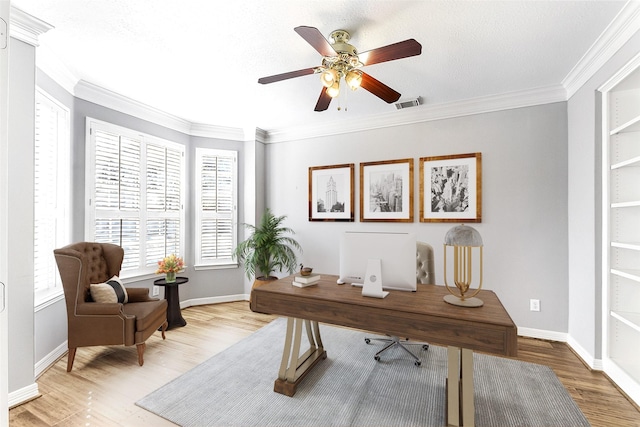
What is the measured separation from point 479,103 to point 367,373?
10.1 ft

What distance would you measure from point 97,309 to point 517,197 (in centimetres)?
425

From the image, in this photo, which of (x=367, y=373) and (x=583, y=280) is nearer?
(x=367, y=373)

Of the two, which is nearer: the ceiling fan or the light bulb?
the ceiling fan

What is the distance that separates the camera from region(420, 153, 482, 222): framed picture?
3322mm

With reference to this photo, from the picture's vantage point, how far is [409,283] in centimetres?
199

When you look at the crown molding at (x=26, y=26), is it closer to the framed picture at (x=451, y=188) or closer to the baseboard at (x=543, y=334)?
the framed picture at (x=451, y=188)

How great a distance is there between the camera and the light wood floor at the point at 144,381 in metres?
1.89

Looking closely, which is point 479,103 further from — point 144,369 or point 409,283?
point 144,369

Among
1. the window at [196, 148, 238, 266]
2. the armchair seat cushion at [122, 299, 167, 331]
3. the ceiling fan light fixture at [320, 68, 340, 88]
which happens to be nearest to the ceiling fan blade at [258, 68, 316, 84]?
the ceiling fan light fixture at [320, 68, 340, 88]

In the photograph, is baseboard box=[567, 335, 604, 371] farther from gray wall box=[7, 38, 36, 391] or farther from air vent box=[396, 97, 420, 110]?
gray wall box=[7, 38, 36, 391]

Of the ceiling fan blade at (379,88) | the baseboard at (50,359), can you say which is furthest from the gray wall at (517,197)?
the baseboard at (50,359)

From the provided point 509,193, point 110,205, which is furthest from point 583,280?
point 110,205

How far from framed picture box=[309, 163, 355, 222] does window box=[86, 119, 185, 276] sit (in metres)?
1.90

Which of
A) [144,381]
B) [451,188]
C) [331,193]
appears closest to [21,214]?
[144,381]
